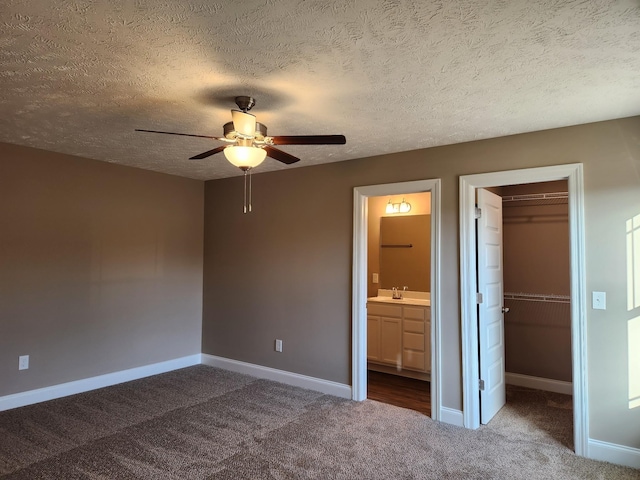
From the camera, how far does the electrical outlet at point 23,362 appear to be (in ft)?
12.4

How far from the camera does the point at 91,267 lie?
4320 mm

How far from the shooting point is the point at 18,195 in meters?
3.81

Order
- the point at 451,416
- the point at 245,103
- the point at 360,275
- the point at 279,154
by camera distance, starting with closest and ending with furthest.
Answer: the point at 245,103, the point at 279,154, the point at 451,416, the point at 360,275

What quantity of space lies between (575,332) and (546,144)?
1.39 m

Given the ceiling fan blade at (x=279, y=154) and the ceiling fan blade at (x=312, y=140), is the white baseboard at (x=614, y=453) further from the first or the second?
the ceiling fan blade at (x=279, y=154)

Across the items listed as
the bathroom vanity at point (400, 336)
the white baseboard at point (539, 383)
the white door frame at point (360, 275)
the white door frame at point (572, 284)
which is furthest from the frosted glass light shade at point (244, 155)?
the white baseboard at point (539, 383)

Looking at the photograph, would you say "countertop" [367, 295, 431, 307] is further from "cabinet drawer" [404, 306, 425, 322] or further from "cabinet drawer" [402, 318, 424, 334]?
"cabinet drawer" [402, 318, 424, 334]

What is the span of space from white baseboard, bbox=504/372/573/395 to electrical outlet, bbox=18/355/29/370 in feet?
15.9

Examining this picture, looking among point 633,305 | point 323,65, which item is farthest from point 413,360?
point 323,65

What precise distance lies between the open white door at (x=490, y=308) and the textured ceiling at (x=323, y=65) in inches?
31.3

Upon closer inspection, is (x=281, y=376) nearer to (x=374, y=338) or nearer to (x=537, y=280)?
(x=374, y=338)

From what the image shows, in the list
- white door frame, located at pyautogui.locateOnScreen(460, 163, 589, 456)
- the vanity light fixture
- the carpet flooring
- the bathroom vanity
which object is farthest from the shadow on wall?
the vanity light fixture

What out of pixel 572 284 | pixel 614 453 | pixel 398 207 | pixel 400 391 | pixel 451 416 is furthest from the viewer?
pixel 398 207

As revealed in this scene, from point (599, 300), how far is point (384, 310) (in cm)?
241
